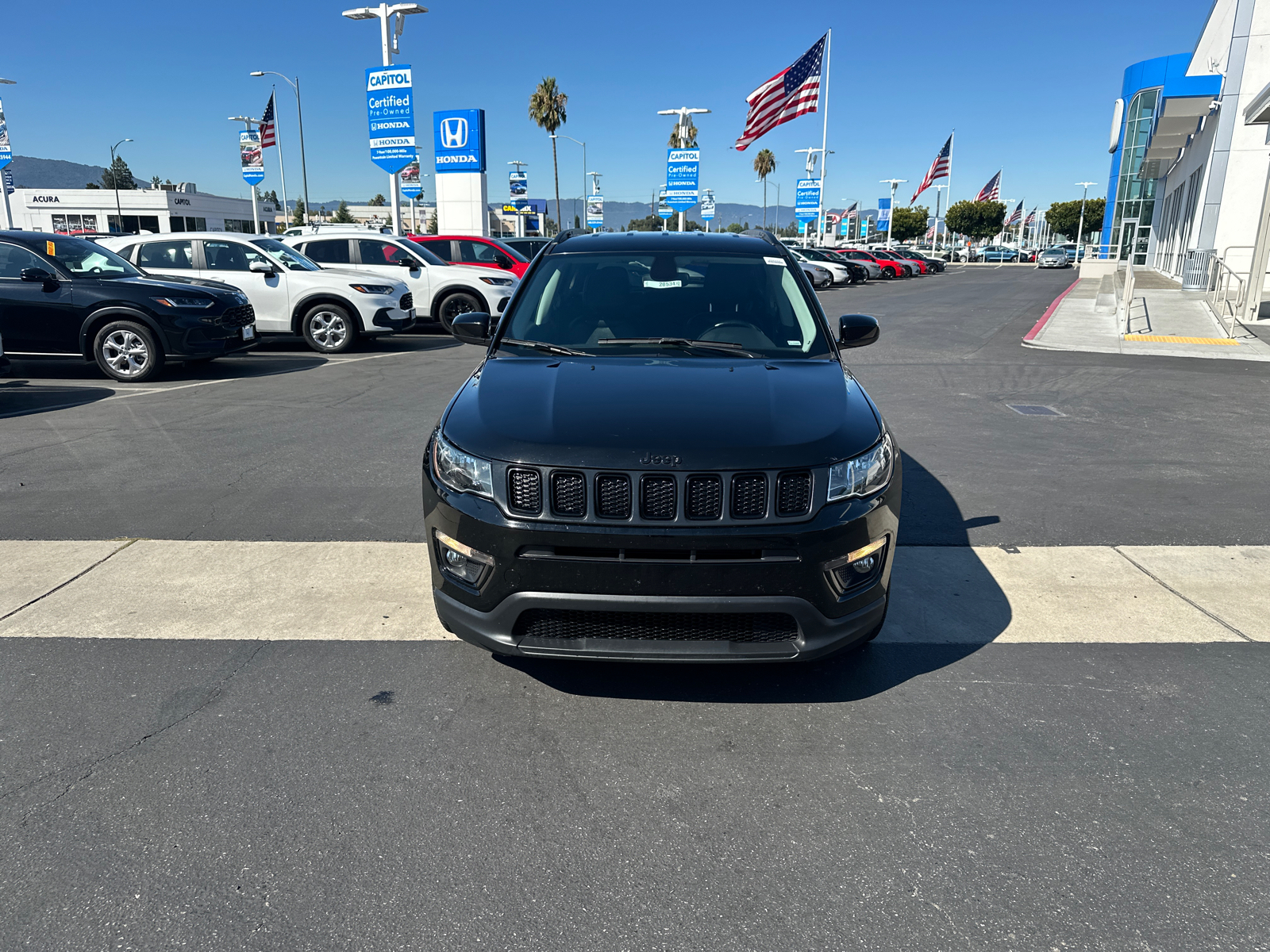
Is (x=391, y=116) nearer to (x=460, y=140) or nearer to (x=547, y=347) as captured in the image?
(x=460, y=140)

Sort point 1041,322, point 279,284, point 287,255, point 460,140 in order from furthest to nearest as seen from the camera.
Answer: point 460,140, point 1041,322, point 287,255, point 279,284

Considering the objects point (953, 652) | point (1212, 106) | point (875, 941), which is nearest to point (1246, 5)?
point (1212, 106)

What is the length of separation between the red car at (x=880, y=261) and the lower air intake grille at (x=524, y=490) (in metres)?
46.6

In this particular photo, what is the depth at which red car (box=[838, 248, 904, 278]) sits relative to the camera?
47.6 meters

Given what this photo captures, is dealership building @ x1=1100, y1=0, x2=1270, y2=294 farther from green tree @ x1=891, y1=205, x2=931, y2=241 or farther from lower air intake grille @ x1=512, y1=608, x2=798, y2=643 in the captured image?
green tree @ x1=891, y1=205, x2=931, y2=241

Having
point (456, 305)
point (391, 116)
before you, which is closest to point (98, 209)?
point (391, 116)

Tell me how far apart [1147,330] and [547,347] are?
667 inches

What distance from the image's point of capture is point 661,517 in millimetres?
3068

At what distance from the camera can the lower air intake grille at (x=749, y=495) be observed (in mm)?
3080

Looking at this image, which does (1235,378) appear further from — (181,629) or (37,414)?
(37,414)

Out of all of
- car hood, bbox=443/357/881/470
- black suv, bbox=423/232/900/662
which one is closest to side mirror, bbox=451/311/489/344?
car hood, bbox=443/357/881/470

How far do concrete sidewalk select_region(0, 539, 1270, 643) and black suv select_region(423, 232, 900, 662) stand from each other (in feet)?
3.27

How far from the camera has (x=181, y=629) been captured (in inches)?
163

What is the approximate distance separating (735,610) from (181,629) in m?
2.69
